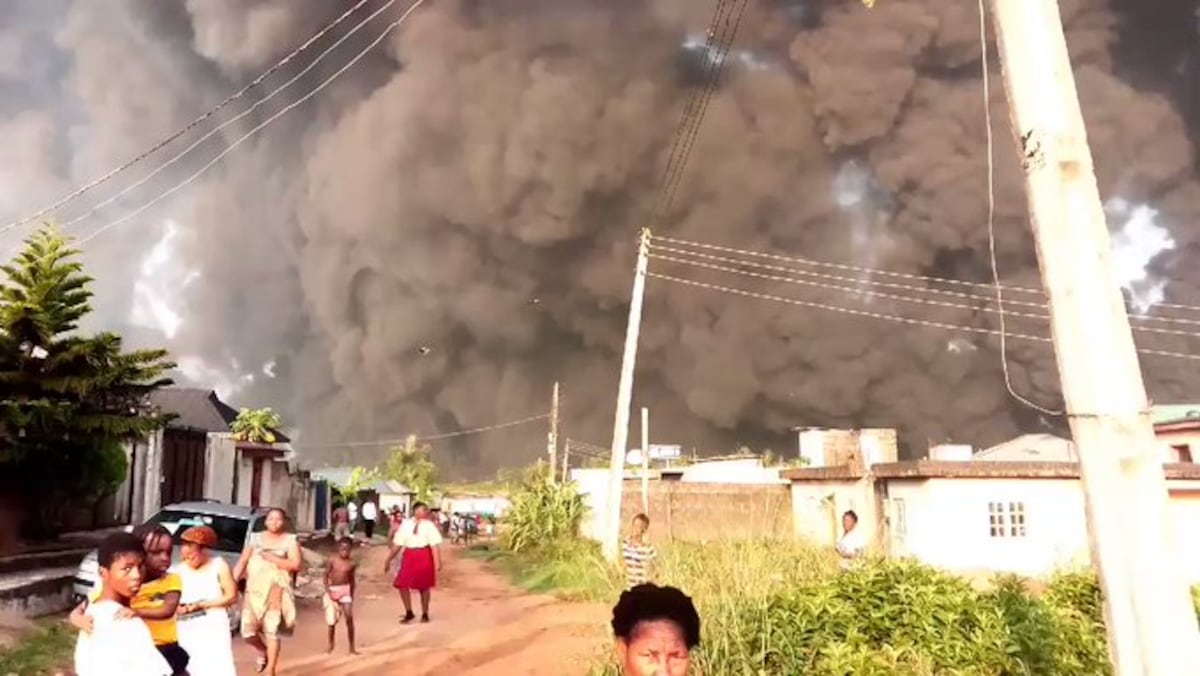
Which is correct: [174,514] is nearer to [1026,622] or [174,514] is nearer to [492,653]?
[492,653]

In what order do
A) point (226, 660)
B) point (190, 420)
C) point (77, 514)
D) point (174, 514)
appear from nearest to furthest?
point (226, 660) < point (174, 514) < point (77, 514) < point (190, 420)

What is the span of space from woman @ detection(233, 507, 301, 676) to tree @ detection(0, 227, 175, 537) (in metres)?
7.11

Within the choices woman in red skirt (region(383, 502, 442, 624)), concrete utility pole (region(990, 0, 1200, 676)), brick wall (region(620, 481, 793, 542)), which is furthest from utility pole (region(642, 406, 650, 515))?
concrete utility pole (region(990, 0, 1200, 676))

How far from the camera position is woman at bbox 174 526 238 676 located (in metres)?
5.99

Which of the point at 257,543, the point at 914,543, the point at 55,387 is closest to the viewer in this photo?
the point at 257,543

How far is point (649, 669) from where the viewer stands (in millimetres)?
2549

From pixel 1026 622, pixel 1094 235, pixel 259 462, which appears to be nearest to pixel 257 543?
pixel 1026 622

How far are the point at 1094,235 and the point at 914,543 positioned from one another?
22.2 m

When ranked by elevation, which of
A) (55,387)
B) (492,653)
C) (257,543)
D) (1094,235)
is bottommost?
(492,653)

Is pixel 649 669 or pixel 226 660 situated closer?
pixel 649 669

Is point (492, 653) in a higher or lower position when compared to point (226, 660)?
lower

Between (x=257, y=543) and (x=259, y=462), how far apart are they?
2703 cm

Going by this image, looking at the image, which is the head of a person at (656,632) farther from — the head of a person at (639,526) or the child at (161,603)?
the head of a person at (639,526)

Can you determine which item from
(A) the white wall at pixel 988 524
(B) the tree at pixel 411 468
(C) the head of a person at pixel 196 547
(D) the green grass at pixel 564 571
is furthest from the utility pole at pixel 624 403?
(B) the tree at pixel 411 468
